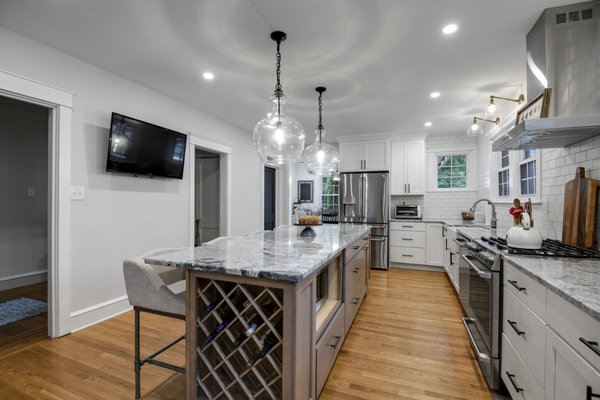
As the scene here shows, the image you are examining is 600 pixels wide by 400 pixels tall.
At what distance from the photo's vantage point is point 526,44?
7.45ft

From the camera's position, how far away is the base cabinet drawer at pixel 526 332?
4.18ft

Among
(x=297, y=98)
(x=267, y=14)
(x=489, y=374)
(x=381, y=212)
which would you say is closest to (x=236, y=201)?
(x=297, y=98)

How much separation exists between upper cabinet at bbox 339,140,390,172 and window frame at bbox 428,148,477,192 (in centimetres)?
100

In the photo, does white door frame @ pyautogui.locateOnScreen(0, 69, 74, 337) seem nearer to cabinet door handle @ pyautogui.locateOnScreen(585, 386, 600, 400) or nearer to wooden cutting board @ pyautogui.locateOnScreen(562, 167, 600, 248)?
cabinet door handle @ pyautogui.locateOnScreen(585, 386, 600, 400)

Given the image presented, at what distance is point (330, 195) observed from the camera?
722 centimetres

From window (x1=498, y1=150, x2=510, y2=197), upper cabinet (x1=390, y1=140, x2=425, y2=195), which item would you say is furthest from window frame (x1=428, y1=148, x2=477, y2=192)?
window (x1=498, y1=150, x2=510, y2=197)

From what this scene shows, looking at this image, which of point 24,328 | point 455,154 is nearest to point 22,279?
point 24,328

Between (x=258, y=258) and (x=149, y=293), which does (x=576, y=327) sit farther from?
(x=149, y=293)

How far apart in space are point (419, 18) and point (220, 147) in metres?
3.30

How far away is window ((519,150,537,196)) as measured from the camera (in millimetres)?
2928

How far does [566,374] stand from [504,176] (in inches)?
138

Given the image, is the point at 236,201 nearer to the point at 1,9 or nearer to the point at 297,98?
the point at 297,98

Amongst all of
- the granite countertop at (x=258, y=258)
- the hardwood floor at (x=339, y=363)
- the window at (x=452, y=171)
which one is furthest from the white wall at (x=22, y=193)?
the window at (x=452, y=171)

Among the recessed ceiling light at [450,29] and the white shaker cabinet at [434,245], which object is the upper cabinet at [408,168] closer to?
the white shaker cabinet at [434,245]
